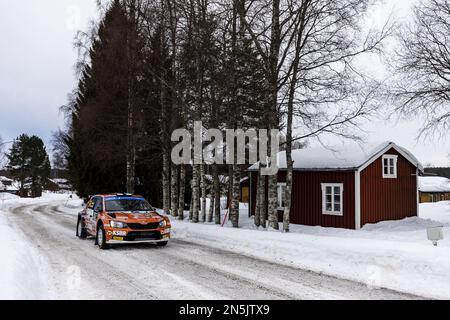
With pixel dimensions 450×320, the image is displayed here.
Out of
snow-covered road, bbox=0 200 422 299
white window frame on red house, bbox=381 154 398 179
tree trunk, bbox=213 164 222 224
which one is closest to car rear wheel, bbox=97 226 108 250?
snow-covered road, bbox=0 200 422 299

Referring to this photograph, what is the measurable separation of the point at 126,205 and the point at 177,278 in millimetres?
6099

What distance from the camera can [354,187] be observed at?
22.6 meters

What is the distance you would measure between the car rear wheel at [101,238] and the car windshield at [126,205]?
2.67ft

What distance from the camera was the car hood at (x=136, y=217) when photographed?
12719mm

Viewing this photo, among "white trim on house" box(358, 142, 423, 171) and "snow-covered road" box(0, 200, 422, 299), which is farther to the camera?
"white trim on house" box(358, 142, 423, 171)

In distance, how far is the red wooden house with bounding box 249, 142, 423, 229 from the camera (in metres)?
22.8

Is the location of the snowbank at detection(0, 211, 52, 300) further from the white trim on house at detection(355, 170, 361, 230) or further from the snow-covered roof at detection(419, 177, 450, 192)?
the snow-covered roof at detection(419, 177, 450, 192)

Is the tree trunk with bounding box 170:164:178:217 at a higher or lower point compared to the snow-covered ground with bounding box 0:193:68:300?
higher

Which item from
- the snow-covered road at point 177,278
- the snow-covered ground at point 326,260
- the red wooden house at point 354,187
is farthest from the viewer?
the red wooden house at point 354,187

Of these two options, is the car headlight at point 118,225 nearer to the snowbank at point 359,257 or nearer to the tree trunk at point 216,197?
the snowbank at point 359,257

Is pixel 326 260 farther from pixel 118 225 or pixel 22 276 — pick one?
pixel 22 276

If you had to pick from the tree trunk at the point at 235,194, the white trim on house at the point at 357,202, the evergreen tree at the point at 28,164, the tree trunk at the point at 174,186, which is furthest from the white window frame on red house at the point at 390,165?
the evergreen tree at the point at 28,164
